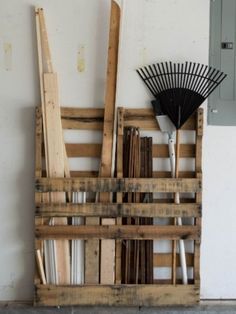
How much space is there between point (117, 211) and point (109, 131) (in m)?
0.50

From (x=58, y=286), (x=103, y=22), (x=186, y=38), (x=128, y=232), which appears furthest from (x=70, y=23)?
(x=58, y=286)

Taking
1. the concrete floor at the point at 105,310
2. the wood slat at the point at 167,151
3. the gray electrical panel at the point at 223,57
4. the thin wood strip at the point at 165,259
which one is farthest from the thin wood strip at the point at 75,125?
the concrete floor at the point at 105,310

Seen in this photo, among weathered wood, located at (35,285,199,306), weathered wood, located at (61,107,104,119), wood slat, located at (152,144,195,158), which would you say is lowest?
weathered wood, located at (35,285,199,306)

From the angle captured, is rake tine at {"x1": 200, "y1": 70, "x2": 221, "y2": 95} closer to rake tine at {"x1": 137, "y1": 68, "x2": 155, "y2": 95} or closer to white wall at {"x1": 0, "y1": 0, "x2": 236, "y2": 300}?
white wall at {"x1": 0, "y1": 0, "x2": 236, "y2": 300}

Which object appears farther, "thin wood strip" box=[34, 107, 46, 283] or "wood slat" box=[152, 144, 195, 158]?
"wood slat" box=[152, 144, 195, 158]

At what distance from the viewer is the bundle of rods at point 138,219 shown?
7.52ft

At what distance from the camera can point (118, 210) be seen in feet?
7.38

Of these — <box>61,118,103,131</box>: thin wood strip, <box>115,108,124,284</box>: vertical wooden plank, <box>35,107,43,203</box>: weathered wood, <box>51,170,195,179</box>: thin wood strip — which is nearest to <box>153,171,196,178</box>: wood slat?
<box>51,170,195,179</box>: thin wood strip

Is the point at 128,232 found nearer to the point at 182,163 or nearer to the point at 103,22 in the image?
the point at 182,163

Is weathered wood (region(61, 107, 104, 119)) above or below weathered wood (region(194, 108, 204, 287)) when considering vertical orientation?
above

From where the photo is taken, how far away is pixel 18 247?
2.36 m

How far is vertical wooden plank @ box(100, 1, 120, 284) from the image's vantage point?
2258mm

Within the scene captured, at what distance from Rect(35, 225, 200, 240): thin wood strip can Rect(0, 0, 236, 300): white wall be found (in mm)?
194

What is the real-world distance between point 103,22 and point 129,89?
45cm
